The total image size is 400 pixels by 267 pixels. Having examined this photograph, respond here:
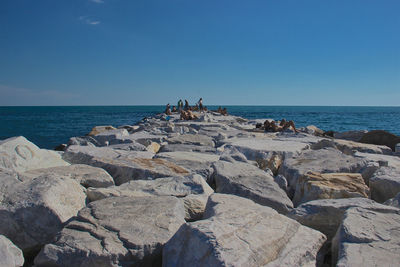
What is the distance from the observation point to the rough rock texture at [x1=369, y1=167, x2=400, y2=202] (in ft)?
9.29

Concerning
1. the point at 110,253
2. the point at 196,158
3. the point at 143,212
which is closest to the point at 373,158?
the point at 196,158

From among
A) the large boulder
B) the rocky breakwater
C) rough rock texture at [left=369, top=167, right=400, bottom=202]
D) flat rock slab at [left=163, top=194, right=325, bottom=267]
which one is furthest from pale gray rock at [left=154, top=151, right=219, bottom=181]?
the large boulder

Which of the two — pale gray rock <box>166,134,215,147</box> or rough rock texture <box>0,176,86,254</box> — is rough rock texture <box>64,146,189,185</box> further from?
pale gray rock <box>166,134,215,147</box>

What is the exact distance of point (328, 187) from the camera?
8.79 ft

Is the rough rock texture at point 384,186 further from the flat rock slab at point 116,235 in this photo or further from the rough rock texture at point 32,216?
the rough rock texture at point 32,216

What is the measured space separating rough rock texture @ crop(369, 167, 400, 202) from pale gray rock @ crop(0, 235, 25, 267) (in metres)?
2.88

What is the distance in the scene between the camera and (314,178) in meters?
2.86

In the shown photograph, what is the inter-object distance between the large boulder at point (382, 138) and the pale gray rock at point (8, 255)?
6.71 m

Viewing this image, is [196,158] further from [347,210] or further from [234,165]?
[347,210]

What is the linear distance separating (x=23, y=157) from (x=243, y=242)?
2.59 m

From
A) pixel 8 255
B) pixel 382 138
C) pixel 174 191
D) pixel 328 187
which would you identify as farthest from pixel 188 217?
pixel 382 138

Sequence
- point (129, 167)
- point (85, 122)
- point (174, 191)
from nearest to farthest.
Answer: point (174, 191), point (129, 167), point (85, 122)

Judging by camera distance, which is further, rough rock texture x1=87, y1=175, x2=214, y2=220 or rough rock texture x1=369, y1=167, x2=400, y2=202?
rough rock texture x1=369, y1=167, x2=400, y2=202

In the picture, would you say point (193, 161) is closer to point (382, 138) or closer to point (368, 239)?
point (368, 239)
